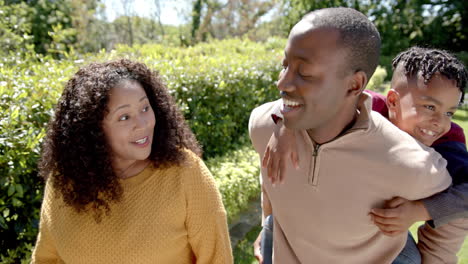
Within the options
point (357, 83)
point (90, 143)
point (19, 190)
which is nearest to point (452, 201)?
point (357, 83)

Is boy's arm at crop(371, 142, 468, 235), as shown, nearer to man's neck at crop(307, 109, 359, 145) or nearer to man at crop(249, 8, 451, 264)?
man at crop(249, 8, 451, 264)

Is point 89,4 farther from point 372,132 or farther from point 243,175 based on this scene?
point 372,132

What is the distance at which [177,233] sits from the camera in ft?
5.89

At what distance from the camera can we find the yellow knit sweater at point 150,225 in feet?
5.67

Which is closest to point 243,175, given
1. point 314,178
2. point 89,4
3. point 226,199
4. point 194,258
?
point 226,199

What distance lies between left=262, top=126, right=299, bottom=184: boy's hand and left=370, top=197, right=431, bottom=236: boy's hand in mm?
374

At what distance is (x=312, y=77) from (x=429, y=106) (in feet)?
1.97

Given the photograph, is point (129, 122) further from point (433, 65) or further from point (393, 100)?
point (433, 65)

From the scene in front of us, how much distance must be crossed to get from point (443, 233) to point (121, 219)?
1.43 m

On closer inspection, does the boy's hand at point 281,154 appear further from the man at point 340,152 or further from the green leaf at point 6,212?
the green leaf at point 6,212

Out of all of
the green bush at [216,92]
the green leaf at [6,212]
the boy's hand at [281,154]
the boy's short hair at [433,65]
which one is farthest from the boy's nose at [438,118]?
the green bush at [216,92]

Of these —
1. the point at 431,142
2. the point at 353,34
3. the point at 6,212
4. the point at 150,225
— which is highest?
the point at 353,34

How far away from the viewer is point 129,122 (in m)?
1.77

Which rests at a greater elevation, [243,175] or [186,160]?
[186,160]
